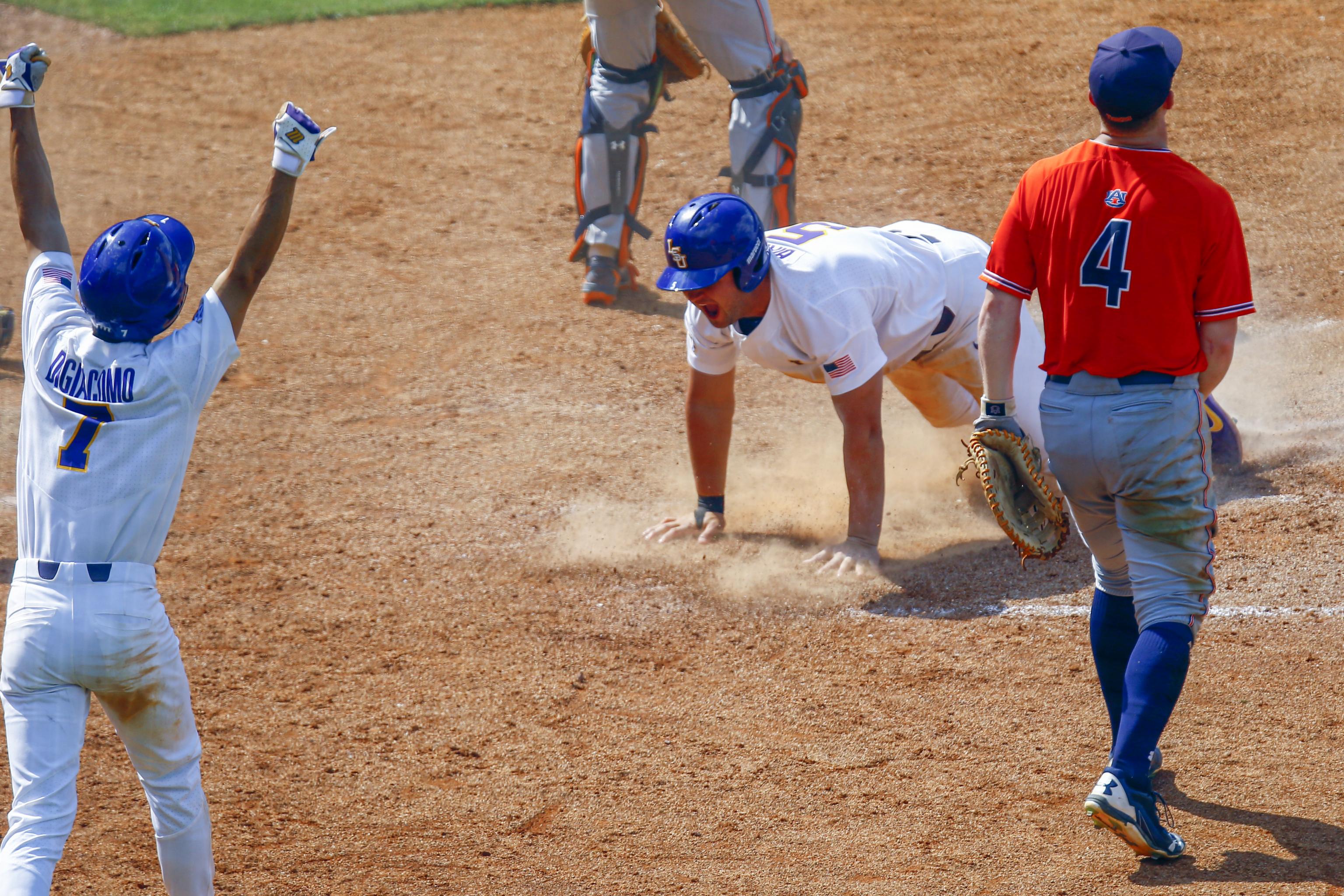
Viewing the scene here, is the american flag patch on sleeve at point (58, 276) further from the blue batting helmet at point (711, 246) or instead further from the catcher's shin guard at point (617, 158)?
the catcher's shin guard at point (617, 158)

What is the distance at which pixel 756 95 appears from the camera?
7309mm

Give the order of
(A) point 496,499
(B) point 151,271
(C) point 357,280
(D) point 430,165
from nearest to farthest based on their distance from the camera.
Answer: (B) point 151,271
(A) point 496,499
(C) point 357,280
(D) point 430,165

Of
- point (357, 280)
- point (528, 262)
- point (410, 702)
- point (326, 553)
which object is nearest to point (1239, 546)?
point (410, 702)

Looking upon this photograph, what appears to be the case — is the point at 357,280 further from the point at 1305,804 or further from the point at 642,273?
the point at 1305,804

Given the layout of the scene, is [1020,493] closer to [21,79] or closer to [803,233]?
[803,233]

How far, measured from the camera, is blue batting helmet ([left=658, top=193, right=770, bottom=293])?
4.24m

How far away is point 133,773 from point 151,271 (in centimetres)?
181

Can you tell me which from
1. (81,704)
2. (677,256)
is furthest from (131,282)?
(677,256)

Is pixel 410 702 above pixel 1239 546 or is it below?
below

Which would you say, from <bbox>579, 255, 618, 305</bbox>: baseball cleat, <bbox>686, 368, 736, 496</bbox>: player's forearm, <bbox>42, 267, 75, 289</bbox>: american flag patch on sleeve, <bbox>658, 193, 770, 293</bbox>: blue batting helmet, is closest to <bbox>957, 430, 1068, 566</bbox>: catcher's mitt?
<bbox>658, 193, 770, 293</bbox>: blue batting helmet

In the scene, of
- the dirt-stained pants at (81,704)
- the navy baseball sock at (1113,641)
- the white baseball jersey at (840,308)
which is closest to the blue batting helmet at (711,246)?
the white baseball jersey at (840,308)

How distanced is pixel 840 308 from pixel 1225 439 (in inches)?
75.2

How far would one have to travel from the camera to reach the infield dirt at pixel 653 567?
11.4ft

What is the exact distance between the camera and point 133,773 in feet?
12.8
